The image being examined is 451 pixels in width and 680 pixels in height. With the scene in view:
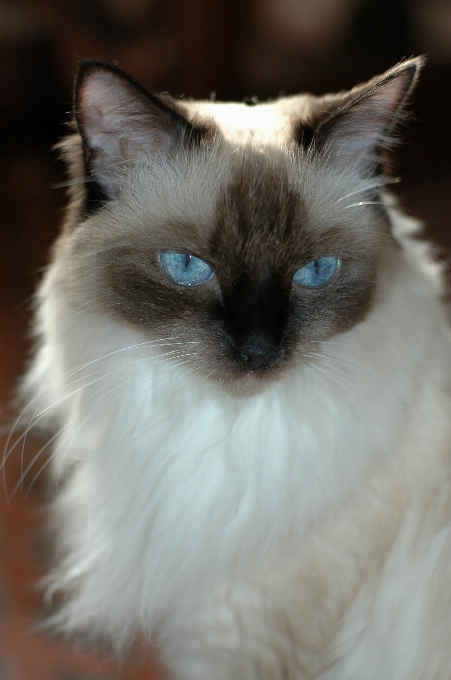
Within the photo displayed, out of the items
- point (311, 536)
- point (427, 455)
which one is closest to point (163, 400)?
point (311, 536)

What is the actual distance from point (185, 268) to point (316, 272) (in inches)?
7.1

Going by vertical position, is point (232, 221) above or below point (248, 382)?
above

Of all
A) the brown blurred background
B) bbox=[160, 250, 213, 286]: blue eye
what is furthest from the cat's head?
the brown blurred background

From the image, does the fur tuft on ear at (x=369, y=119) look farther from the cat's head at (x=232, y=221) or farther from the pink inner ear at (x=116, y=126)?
the pink inner ear at (x=116, y=126)

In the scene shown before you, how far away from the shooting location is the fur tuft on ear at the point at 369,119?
2.89 ft

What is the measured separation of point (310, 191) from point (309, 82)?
5.49ft

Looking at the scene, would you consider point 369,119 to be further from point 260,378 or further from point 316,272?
point 260,378

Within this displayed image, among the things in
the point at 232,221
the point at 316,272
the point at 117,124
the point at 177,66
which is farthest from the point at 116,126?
the point at 177,66

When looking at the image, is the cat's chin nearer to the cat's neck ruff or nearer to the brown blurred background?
the cat's neck ruff

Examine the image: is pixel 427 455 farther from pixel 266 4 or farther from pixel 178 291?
pixel 266 4

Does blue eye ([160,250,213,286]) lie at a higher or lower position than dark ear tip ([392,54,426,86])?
lower

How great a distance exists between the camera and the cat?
0.92 metres

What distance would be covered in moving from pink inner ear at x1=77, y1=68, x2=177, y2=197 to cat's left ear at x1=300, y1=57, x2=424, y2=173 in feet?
0.71

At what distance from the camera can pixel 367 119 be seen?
0.92 m
